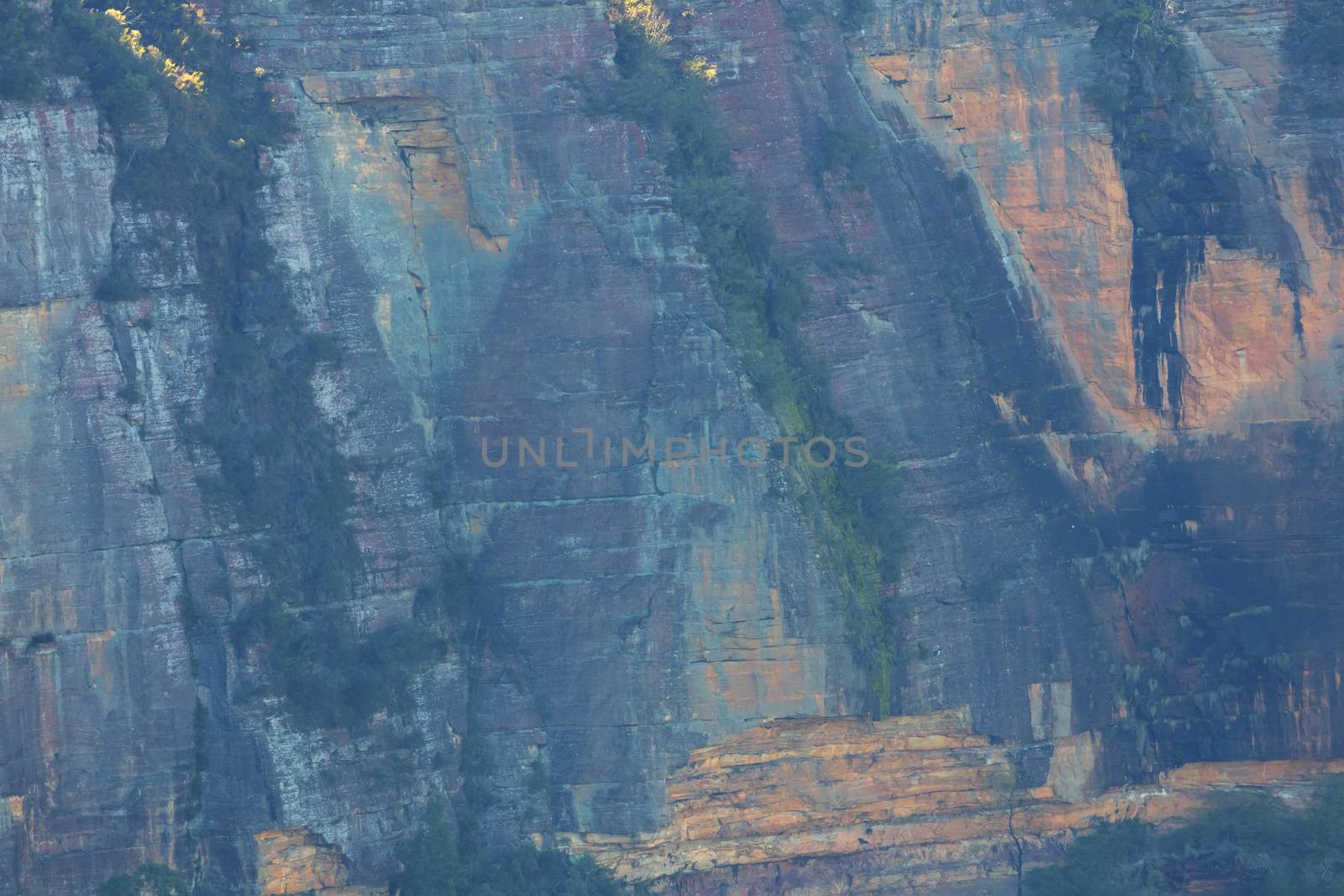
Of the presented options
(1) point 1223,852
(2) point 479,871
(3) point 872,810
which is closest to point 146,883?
(2) point 479,871

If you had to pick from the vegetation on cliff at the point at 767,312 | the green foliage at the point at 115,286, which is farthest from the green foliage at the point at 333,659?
the vegetation on cliff at the point at 767,312

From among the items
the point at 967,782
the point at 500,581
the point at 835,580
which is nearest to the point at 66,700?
the point at 500,581

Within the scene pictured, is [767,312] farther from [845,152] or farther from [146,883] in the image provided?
[146,883]

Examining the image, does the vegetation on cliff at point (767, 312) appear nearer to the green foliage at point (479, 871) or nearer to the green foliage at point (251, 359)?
the green foliage at point (479, 871)

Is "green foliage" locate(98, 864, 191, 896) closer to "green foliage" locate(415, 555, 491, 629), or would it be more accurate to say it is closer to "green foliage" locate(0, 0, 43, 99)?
"green foliage" locate(415, 555, 491, 629)

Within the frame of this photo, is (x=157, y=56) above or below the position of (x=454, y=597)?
above
